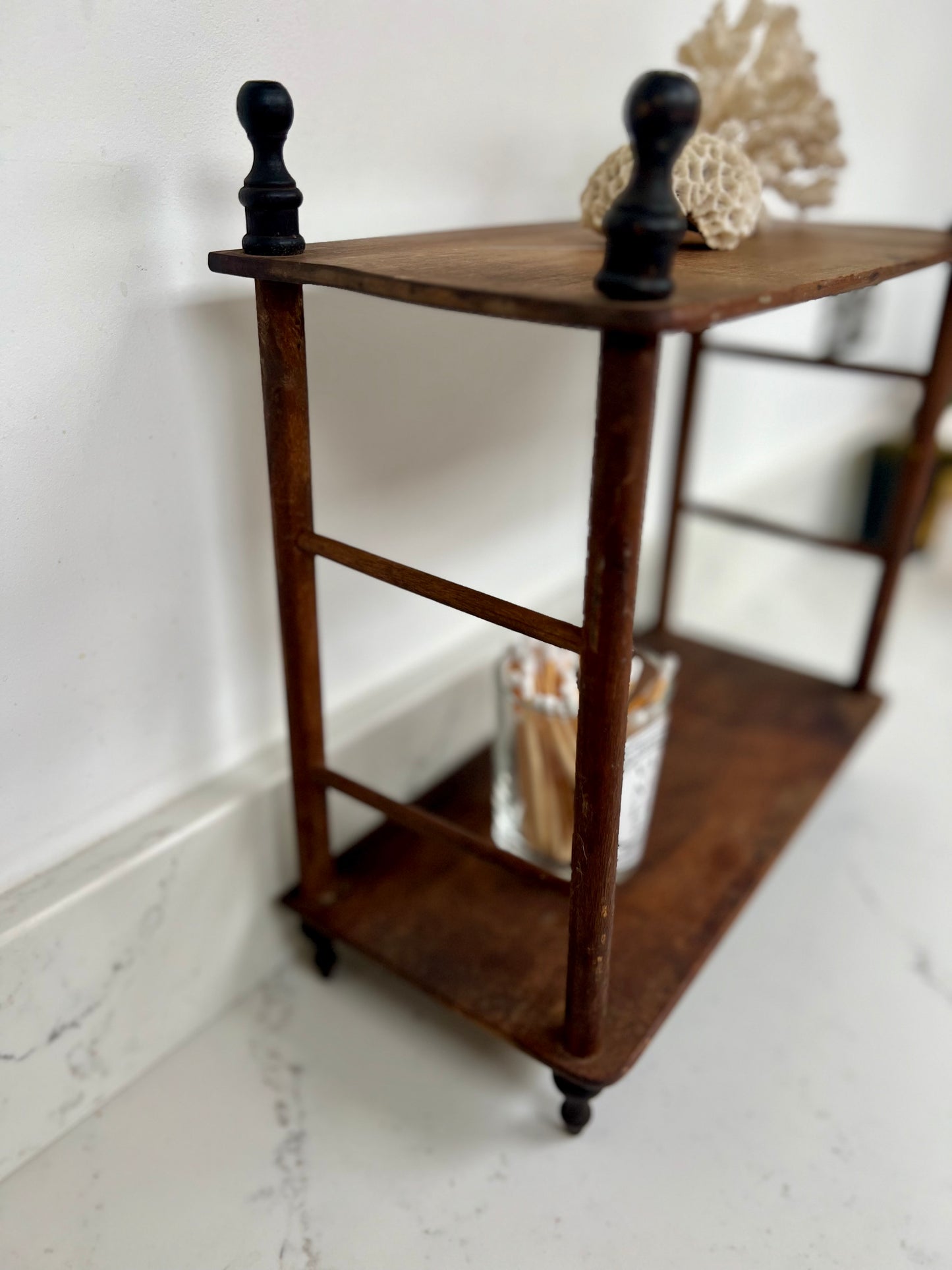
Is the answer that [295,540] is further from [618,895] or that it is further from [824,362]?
[824,362]

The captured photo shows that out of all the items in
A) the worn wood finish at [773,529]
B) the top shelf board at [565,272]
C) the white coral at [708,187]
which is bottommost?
the worn wood finish at [773,529]

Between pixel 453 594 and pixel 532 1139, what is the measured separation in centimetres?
38

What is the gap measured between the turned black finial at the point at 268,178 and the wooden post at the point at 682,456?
552 mm

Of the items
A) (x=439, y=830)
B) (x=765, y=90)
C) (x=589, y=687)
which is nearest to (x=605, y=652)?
(x=589, y=687)

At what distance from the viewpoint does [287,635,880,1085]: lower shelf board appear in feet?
2.24

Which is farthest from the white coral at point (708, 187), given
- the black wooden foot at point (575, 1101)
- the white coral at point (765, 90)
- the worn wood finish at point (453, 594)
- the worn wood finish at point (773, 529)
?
the black wooden foot at point (575, 1101)

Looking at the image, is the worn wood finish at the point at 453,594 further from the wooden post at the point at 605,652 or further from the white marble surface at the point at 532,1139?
the white marble surface at the point at 532,1139

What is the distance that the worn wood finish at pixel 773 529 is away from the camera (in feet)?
3.28

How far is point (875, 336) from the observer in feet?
5.64

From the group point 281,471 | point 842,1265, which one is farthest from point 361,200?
point 842,1265

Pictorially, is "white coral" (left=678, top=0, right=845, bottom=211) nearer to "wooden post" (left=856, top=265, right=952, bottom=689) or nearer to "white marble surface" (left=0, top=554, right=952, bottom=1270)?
"wooden post" (left=856, top=265, right=952, bottom=689)

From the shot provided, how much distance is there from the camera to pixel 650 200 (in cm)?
43

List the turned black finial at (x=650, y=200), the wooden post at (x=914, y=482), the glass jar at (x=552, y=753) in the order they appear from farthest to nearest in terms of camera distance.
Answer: the wooden post at (x=914, y=482) → the glass jar at (x=552, y=753) → the turned black finial at (x=650, y=200)

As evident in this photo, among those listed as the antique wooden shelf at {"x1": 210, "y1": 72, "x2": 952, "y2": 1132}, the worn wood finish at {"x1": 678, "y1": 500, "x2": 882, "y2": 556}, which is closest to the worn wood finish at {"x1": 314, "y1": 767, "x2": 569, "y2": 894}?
the antique wooden shelf at {"x1": 210, "y1": 72, "x2": 952, "y2": 1132}
